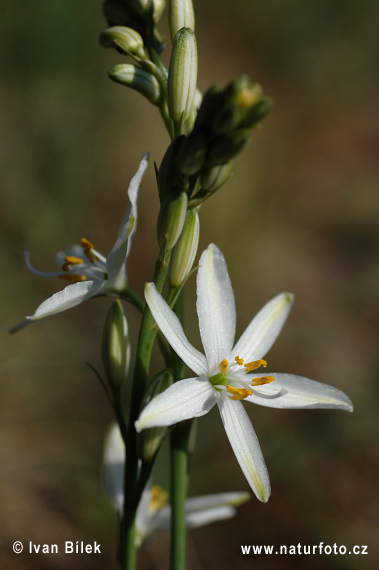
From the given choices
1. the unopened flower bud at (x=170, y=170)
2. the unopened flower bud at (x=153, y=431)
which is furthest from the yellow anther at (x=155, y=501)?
the unopened flower bud at (x=170, y=170)

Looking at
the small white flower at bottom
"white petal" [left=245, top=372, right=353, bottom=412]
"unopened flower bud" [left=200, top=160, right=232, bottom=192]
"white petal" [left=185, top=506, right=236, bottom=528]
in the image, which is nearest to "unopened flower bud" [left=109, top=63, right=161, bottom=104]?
"unopened flower bud" [left=200, top=160, right=232, bottom=192]

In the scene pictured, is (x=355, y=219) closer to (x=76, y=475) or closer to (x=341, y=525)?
(x=341, y=525)

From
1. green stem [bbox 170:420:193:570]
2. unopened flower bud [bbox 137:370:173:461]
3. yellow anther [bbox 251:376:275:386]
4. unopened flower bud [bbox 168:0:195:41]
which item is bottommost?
green stem [bbox 170:420:193:570]

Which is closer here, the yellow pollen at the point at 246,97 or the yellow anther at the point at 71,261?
the yellow pollen at the point at 246,97

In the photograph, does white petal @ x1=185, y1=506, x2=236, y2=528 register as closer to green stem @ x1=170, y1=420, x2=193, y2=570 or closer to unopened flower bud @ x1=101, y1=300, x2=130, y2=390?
green stem @ x1=170, y1=420, x2=193, y2=570

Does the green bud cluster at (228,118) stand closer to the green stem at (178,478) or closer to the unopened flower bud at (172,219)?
the unopened flower bud at (172,219)

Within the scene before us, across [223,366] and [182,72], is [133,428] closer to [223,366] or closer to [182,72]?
[223,366]
